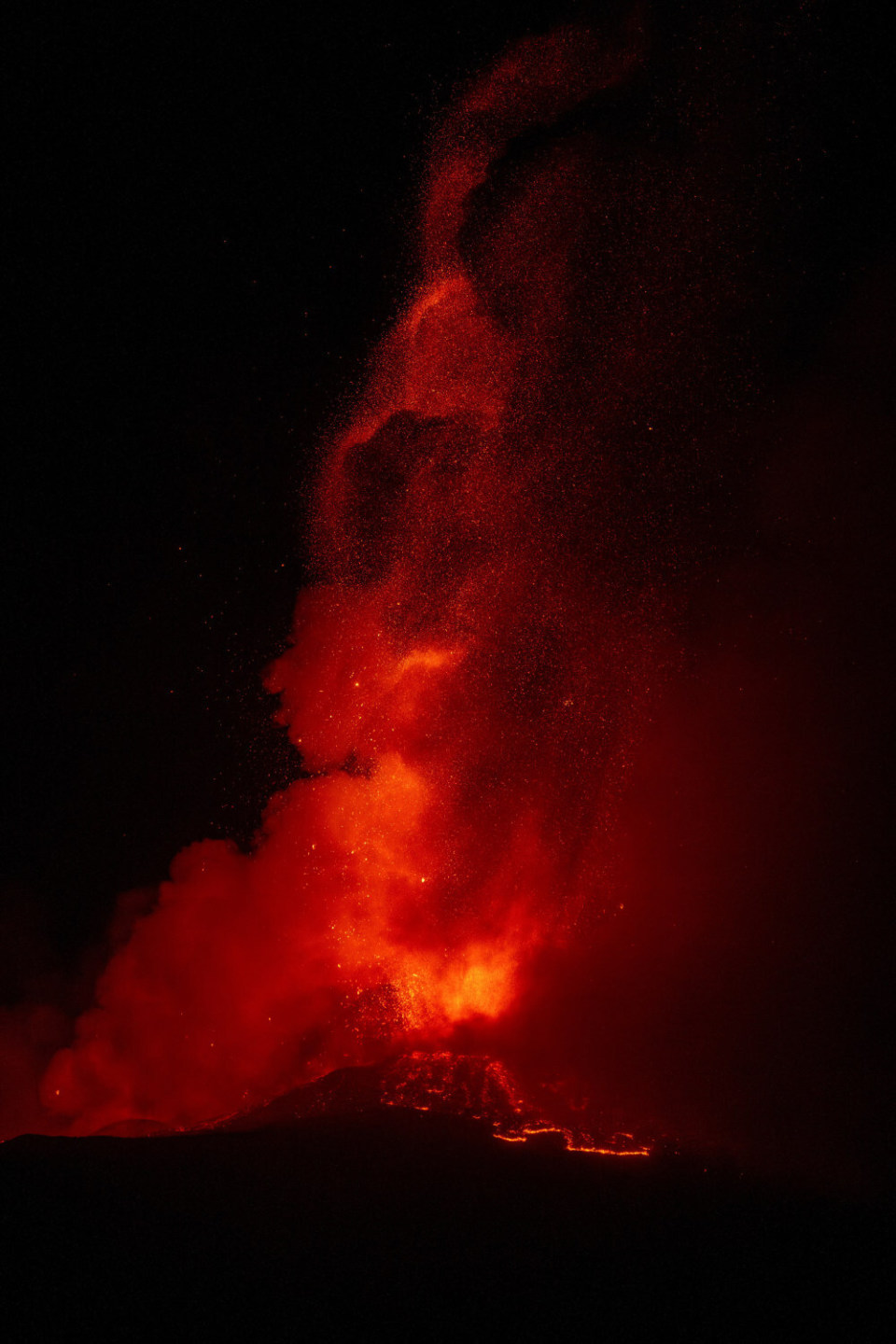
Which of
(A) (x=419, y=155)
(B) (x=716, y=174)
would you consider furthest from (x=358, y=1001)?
(B) (x=716, y=174)

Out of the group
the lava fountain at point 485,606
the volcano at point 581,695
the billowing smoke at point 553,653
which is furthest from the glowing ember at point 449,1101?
the lava fountain at point 485,606

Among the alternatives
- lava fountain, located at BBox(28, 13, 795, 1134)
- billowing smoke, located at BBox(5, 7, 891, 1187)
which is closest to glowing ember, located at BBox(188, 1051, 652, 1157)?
billowing smoke, located at BBox(5, 7, 891, 1187)

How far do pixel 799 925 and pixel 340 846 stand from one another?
4.64m

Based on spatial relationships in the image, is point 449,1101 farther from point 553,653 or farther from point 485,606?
point 485,606

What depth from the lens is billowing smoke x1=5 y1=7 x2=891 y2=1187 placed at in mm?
7586

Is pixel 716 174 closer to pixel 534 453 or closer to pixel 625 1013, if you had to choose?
pixel 534 453

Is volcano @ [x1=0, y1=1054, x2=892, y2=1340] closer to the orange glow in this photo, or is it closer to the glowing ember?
the glowing ember

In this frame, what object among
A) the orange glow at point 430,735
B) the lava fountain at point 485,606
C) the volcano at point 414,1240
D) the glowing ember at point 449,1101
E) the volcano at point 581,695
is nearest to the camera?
the volcano at point 414,1240

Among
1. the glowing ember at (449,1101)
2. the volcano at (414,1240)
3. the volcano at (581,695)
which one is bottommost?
the volcano at (414,1240)

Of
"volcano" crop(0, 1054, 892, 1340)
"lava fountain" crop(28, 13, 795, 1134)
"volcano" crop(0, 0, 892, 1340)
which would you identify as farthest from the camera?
"lava fountain" crop(28, 13, 795, 1134)

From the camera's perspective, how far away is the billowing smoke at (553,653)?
24.9ft

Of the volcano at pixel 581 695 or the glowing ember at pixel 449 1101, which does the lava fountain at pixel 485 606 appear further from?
the glowing ember at pixel 449 1101

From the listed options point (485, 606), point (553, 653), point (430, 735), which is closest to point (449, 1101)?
point (430, 735)

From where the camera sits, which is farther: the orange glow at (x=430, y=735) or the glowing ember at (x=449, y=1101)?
the orange glow at (x=430, y=735)
